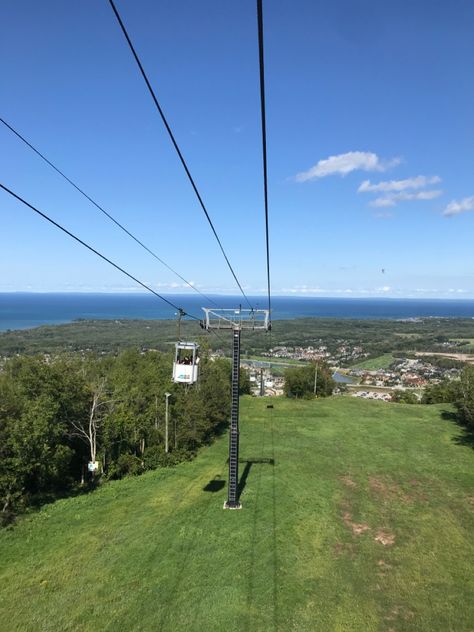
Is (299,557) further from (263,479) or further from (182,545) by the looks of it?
(263,479)

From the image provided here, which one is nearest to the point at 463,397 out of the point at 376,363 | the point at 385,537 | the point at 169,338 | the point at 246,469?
the point at 246,469

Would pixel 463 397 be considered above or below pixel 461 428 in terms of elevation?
above

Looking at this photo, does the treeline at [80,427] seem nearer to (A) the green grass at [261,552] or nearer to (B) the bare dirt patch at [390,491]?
(A) the green grass at [261,552]

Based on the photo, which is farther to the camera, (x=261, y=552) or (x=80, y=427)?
(x=80, y=427)

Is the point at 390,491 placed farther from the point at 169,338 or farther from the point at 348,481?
the point at 169,338

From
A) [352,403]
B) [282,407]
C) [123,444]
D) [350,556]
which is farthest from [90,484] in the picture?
[352,403]

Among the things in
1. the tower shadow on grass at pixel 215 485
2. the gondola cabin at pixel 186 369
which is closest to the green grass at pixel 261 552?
the tower shadow on grass at pixel 215 485
